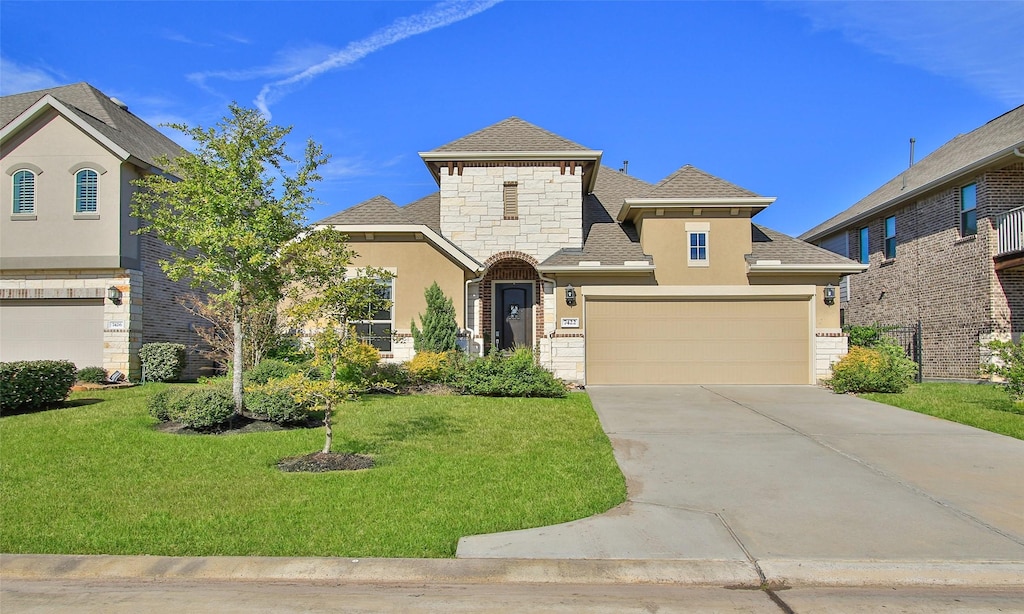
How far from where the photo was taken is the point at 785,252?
1741 cm

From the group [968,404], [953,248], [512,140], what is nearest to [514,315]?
[512,140]

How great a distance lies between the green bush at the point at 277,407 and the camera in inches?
396

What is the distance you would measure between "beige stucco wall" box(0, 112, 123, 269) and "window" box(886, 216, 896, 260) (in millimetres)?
22506

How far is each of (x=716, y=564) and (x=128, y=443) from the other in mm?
7677

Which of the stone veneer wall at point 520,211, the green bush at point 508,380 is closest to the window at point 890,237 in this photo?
the stone veneer wall at point 520,211

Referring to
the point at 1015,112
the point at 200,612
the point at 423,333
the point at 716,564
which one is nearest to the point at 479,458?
the point at 716,564

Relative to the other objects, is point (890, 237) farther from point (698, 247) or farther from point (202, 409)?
point (202, 409)

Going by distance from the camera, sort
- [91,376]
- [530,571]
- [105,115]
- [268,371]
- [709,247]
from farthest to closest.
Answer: [105,115] < [709,247] < [91,376] < [268,371] < [530,571]

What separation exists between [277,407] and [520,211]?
32.1 feet

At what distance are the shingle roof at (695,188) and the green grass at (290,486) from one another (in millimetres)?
8529

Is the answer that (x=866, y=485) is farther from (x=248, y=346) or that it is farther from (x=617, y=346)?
(x=248, y=346)

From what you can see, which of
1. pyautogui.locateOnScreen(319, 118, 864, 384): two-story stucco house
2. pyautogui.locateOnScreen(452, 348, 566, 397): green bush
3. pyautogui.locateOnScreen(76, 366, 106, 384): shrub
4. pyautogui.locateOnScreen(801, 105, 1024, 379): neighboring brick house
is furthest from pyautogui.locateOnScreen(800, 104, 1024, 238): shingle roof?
pyautogui.locateOnScreen(76, 366, 106, 384): shrub

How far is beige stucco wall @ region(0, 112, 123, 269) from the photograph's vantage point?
16219mm

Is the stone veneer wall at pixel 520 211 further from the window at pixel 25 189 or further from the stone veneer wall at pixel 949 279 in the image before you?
the stone veneer wall at pixel 949 279
